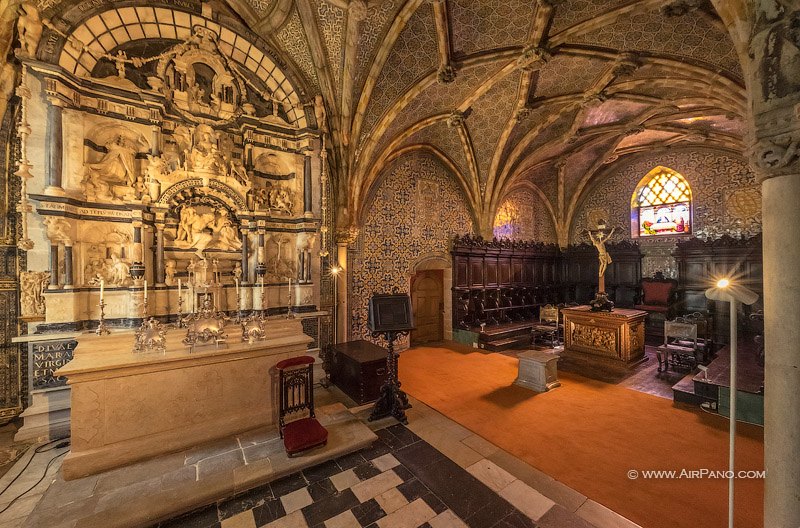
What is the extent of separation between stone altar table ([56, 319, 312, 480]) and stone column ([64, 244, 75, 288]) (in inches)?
34.0

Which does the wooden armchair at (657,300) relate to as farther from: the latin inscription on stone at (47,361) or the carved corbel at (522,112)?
the latin inscription on stone at (47,361)

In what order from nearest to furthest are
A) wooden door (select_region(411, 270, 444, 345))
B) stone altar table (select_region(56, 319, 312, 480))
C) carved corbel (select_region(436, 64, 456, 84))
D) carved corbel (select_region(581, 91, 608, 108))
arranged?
stone altar table (select_region(56, 319, 312, 480)) → carved corbel (select_region(436, 64, 456, 84)) → carved corbel (select_region(581, 91, 608, 108)) → wooden door (select_region(411, 270, 444, 345))

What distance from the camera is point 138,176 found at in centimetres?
525

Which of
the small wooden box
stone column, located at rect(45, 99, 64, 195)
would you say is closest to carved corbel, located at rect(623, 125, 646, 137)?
the small wooden box

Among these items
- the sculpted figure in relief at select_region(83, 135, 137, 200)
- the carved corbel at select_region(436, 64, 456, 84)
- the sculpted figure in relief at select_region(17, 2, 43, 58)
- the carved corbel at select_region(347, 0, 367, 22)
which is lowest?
the sculpted figure in relief at select_region(83, 135, 137, 200)

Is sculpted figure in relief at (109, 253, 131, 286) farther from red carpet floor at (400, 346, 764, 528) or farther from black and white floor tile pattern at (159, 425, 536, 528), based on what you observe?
red carpet floor at (400, 346, 764, 528)

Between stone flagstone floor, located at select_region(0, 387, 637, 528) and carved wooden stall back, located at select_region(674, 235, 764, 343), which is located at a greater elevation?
carved wooden stall back, located at select_region(674, 235, 764, 343)

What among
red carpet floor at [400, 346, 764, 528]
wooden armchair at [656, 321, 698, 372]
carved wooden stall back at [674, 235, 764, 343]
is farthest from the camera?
carved wooden stall back at [674, 235, 764, 343]

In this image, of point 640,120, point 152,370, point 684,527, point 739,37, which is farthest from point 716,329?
point 152,370

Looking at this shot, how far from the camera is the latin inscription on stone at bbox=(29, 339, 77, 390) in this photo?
4.38 m

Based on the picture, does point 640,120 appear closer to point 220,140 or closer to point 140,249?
point 220,140

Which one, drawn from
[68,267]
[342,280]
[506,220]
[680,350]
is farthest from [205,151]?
[680,350]

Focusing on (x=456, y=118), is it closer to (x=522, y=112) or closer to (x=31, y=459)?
(x=522, y=112)

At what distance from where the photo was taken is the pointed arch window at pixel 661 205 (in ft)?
36.3
